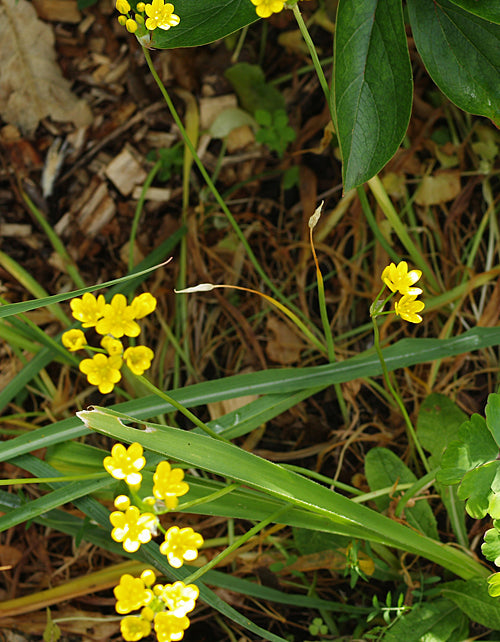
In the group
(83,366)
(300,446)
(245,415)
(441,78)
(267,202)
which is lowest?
(300,446)

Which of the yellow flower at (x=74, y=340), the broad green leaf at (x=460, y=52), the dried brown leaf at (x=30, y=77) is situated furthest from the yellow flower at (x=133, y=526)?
the dried brown leaf at (x=30, y=77)

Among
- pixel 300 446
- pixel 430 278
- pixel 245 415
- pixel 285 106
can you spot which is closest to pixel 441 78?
pixel 430 278

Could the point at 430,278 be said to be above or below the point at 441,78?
below

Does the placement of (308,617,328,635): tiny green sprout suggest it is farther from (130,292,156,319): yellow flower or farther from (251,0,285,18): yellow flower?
(251,0,285,18): yellow flower

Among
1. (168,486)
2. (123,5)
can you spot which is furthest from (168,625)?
(123,5)

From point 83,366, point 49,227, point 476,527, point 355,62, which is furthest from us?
point 49,227

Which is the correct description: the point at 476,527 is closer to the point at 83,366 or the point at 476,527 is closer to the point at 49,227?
the point at 83,366

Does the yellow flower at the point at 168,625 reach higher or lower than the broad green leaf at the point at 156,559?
higher

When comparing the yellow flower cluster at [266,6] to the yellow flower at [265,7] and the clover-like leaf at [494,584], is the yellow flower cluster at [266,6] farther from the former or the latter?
the clover-like leaf at [494,584]
